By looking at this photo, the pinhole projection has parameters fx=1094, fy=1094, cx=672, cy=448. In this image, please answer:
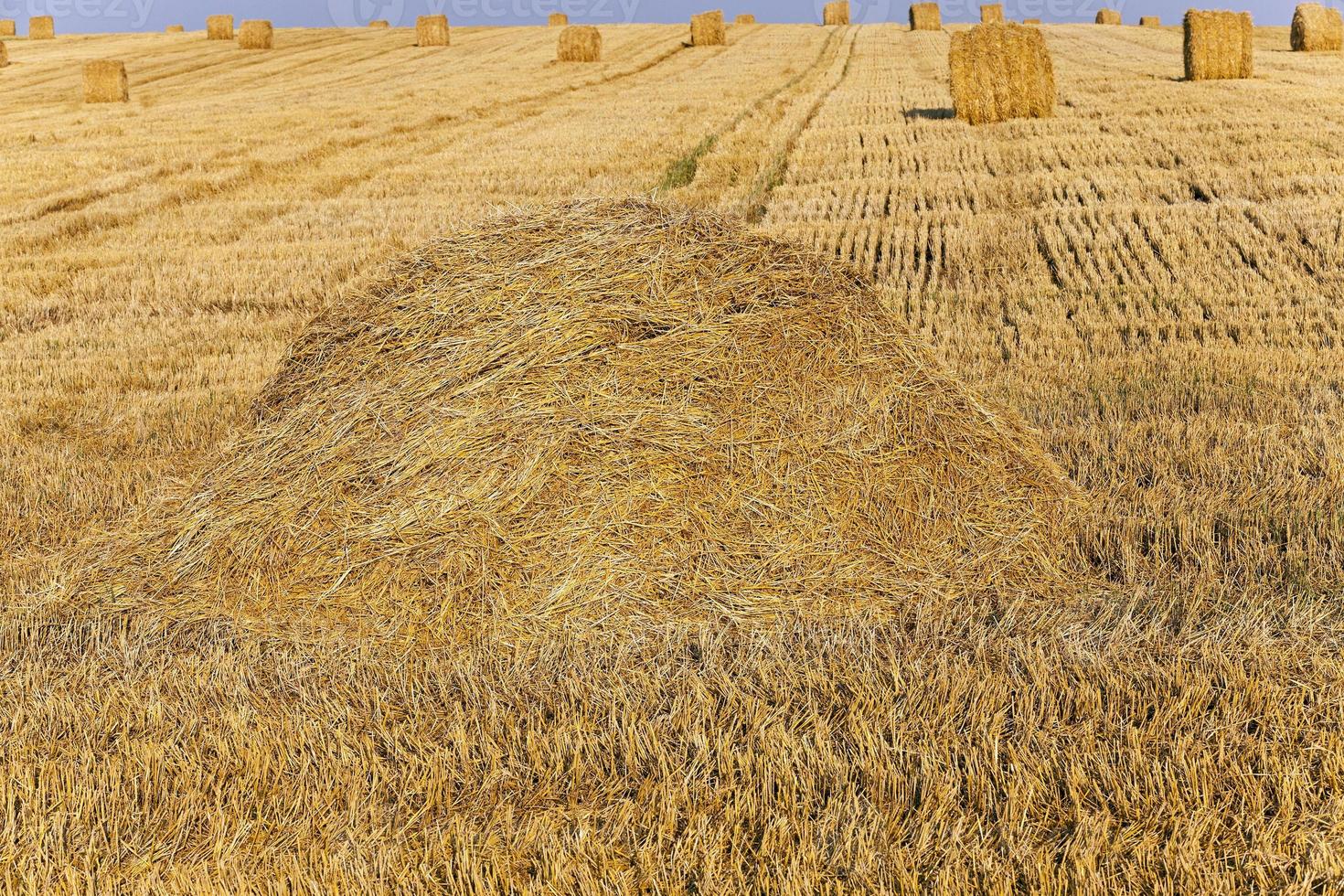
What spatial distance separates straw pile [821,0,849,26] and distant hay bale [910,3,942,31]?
5.35 meters

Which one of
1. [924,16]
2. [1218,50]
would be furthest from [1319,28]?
[924,16]

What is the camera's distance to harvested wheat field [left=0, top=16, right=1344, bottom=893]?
2.81 m

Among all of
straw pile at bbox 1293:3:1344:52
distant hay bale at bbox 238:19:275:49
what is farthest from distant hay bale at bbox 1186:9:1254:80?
distant hay bale at bbox 238:19:275:49

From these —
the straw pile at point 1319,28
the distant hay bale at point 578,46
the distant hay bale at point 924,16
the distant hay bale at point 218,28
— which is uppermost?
the distant hay bale at point 218,28

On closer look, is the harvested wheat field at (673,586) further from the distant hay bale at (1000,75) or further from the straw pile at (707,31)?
the straw pile at (707,31)

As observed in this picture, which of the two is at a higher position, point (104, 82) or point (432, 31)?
point (432, 31)

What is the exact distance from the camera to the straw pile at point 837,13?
48969 mm

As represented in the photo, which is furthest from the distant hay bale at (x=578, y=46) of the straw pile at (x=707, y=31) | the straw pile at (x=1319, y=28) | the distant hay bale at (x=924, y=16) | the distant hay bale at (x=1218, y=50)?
the straw pile at (x=1319, y=28)

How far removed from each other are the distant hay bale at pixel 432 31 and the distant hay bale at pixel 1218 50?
91.7ft

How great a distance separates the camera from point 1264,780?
293 cm

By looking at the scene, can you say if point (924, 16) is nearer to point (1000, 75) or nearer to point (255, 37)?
point (255, 37)

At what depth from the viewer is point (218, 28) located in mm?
44281

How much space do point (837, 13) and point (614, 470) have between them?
49.6m

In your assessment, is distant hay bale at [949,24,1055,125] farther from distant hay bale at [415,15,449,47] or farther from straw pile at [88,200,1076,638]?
distant hay bale at [415,15,449,47]
